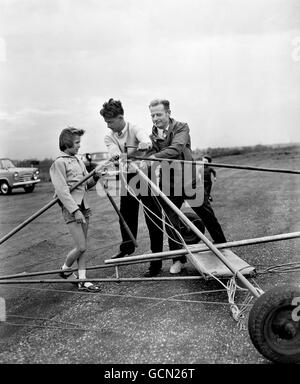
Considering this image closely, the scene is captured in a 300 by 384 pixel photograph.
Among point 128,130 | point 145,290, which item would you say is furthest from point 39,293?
point 128,130

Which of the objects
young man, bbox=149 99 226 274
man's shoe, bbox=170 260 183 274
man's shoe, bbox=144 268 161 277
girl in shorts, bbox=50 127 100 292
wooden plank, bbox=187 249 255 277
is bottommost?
man's shoe, bbox=144 268 161 277

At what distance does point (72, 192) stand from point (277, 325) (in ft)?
8.19

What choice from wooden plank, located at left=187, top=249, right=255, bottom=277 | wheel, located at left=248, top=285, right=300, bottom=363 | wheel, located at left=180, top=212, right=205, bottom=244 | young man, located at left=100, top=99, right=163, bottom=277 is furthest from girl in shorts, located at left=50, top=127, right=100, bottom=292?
wheel, located at left=248, top=285, right=300, bottom=363

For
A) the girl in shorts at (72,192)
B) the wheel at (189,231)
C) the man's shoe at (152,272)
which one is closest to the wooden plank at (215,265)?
the man's shoe at (152,272)

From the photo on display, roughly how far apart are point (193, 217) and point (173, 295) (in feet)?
5.77

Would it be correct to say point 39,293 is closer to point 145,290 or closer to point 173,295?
point 145,290

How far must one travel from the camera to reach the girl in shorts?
4.33 metres

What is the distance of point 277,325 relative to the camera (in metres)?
3.01

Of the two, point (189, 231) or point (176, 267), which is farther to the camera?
point (189, 231)

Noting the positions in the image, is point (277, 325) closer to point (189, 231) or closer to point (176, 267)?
point (176, 267)

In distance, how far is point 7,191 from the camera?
18000mm

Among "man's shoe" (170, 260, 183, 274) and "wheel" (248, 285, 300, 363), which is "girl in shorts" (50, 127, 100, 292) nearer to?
"man's shoe" (170, 260, 183, 274)

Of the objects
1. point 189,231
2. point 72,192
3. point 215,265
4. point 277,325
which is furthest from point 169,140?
point 277,325

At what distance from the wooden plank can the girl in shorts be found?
3.94 feet
